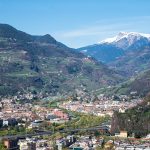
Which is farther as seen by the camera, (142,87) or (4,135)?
(142,87)

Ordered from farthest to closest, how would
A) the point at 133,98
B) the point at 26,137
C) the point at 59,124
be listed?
the point at 133,98
the point at 59,124
the point at 26,137

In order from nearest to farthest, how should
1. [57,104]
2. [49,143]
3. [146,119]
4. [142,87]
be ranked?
[49,143] → [146,119] → [57,104] → [142,87]

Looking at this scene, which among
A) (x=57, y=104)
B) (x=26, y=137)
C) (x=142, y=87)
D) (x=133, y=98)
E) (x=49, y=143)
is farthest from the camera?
(x=142, y=87)

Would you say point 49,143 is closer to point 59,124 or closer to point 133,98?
point 59,124

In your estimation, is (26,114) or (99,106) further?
(99,106)

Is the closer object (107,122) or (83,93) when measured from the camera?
(107,122)

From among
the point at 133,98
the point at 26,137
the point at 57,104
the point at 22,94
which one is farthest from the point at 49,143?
the point at 22,94

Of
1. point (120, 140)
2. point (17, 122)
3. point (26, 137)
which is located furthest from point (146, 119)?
point (17, 122)

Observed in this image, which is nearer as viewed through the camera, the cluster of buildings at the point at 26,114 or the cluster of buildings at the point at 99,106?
the cluster of buildings at the point at 26,114

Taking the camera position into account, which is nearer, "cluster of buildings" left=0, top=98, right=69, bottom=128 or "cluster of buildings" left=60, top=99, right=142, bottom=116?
"cluster of buildings" left=0, top=98, right=69, bottom=128
